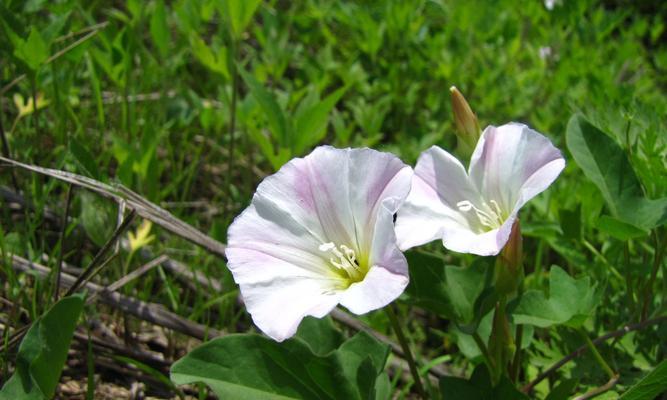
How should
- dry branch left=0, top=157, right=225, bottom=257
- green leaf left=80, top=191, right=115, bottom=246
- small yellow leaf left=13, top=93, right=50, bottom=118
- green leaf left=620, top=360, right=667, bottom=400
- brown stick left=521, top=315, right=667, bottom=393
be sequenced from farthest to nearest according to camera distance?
small yellow leaf left=13, top=93, right=50, bottom=118, green leaf left=80, top=191, right=115, bottom=246, dry branch left=0, top=157, right=225, bottom=257, brown stick left=521, top=315, right=667, bottom=393, green leaf left=620, top=360, right=667, bottom=400

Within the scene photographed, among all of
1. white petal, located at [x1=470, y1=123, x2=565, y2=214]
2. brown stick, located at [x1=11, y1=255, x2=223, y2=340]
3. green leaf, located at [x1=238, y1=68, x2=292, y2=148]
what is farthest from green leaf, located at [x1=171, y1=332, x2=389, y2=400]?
green leaf, located at [x1=238, y1=68, x2=292, y2=148]

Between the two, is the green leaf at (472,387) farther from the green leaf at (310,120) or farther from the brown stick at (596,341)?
the green leaf at (310,120)

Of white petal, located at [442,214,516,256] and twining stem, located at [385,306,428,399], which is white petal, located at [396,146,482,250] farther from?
twining stem, located at [385,306,428,399]

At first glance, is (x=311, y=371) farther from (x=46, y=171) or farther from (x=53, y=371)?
(x=46, y=171)

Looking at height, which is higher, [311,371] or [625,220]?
[625,220]

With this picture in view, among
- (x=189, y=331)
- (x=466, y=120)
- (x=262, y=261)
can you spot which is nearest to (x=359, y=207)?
(x=262, y=261)

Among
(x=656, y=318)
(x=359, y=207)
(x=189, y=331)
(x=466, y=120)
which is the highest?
(x=466, y=120)
